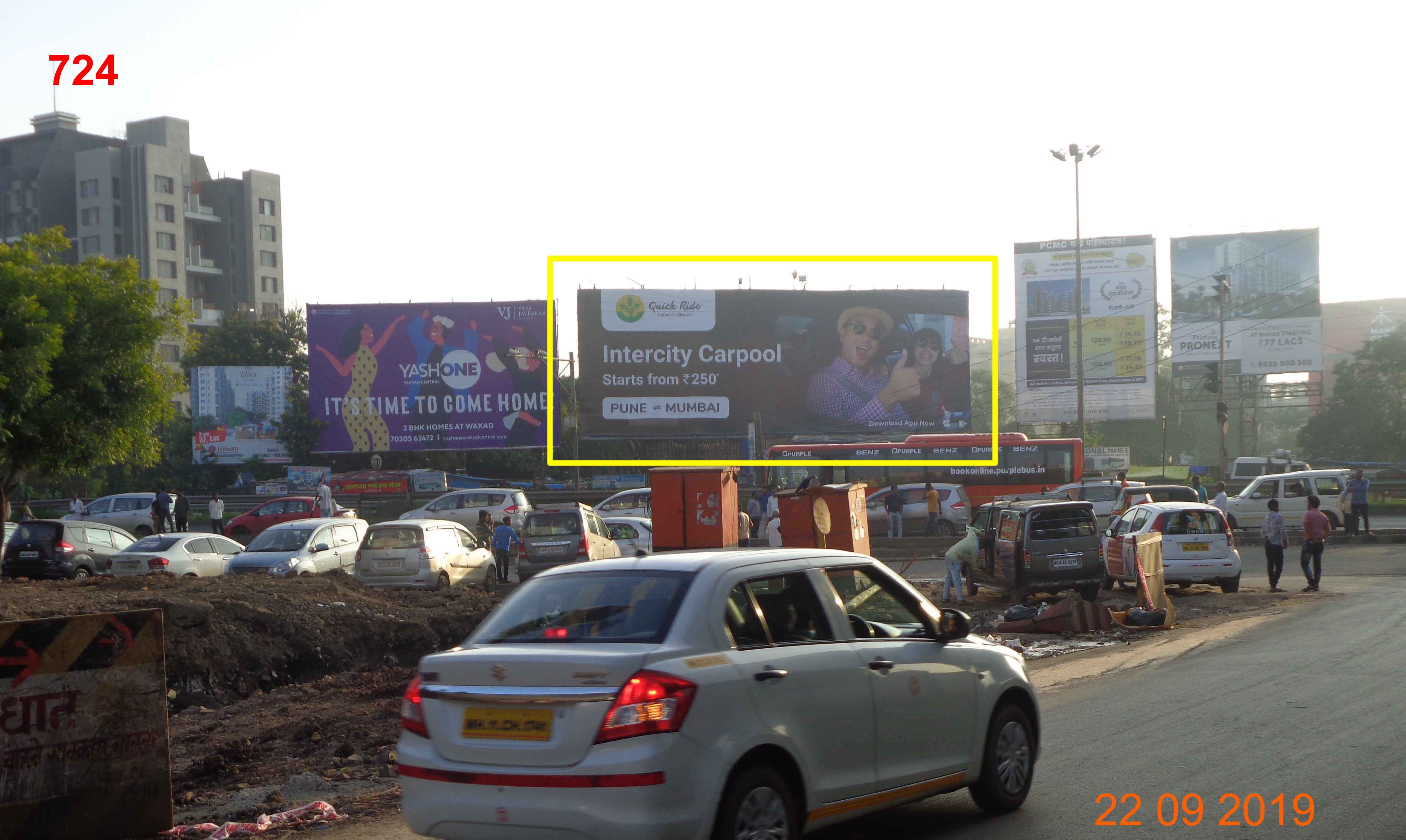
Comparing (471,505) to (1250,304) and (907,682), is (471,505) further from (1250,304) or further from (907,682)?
(1250,304)

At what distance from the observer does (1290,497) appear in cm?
3156

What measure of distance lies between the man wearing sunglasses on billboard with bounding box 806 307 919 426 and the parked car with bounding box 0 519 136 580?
32.7 meters

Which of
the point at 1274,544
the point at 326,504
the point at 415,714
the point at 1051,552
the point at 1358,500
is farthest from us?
the point at 326,504

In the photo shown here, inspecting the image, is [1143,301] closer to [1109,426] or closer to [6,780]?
[1109,426]

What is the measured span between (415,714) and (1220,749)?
5.31 metres

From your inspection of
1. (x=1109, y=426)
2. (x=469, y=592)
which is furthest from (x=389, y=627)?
(x=1109, y=426)

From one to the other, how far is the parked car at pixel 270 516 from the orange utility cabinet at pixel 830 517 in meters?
18.8

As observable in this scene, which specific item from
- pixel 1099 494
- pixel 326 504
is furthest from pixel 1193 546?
pixel 326 504

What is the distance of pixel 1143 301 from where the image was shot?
5912 cm

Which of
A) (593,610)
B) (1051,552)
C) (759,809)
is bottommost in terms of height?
(1051,552)

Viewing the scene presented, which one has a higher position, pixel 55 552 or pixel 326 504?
pixel 326 504

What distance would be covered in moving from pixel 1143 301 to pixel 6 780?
59.3 meters

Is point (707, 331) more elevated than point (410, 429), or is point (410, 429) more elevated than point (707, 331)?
point (707, 331)

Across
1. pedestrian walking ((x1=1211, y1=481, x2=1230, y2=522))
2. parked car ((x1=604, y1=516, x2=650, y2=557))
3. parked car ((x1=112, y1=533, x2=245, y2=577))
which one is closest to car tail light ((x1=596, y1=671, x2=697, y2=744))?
parked car ((x1=112, y1=533, x2=245, y2=577))
